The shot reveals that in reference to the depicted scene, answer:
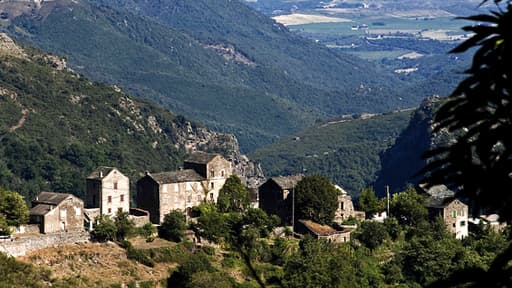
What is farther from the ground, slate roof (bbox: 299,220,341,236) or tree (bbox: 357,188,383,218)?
tree (bbox: 357,188,383,218)

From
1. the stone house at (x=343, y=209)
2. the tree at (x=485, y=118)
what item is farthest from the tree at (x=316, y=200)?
the tree at (x=485, y=118)

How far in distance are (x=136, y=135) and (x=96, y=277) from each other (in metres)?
121

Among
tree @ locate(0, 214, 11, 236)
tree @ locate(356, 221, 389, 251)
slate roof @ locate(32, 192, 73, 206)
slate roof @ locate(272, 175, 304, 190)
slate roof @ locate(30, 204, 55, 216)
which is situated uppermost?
slate roof @ locate(272, 175, 304, 190)

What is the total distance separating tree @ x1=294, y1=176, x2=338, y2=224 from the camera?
6906 cm

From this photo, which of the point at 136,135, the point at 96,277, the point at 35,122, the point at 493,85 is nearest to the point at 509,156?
the point at 493,85

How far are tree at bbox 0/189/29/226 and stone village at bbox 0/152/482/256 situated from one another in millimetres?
440

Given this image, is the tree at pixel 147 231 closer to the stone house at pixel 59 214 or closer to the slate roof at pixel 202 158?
the stone house at pixel 59 214

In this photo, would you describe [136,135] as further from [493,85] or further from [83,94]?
[493,85]

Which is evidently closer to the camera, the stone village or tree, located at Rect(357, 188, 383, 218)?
the stone village

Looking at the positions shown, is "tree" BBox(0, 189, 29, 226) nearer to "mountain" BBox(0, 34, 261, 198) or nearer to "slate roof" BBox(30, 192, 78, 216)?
"slate roof" BBox(30, 192, 78, 216)

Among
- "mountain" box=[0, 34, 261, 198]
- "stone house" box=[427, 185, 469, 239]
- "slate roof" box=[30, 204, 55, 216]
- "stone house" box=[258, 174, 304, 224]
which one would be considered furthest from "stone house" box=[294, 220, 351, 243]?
"mountain" box=[0, 34, 261, 198]

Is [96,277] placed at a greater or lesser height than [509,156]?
lesser

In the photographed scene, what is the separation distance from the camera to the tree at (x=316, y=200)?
69062 millimetres

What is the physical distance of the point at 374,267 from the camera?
219 feet
